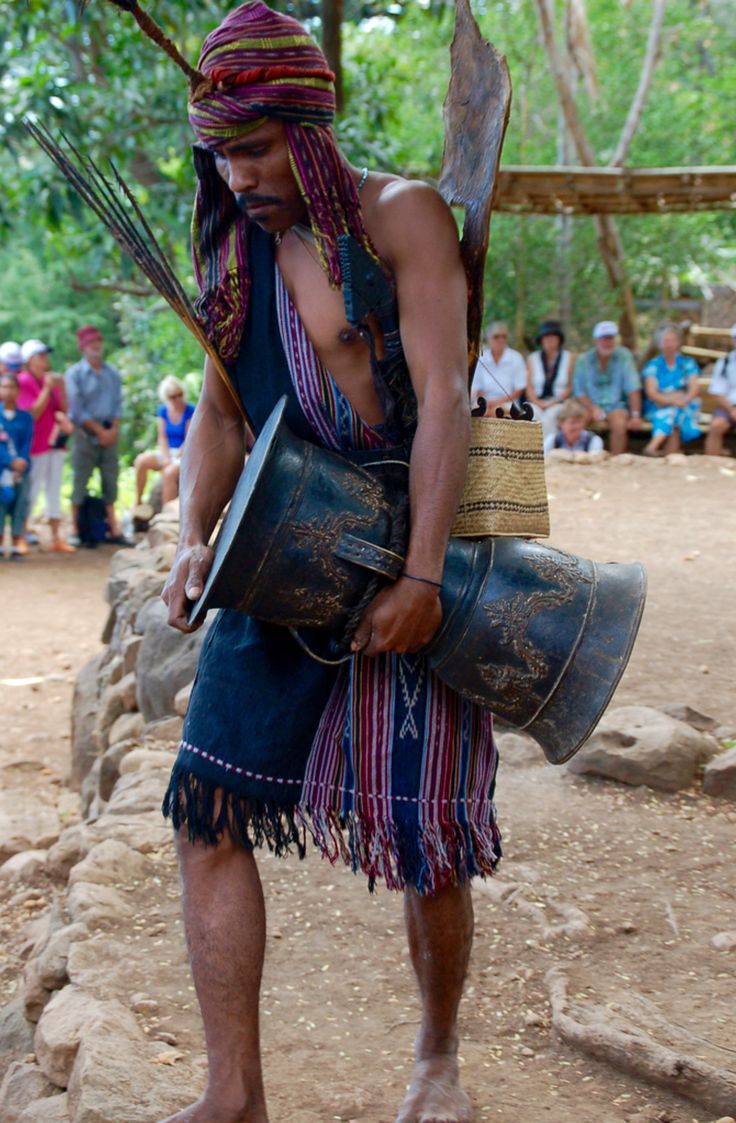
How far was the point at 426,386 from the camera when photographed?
2.25m

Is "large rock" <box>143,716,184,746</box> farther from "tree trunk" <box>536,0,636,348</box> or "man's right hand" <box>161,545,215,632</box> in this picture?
"tree trunk" <box>536,0,636,348</box>

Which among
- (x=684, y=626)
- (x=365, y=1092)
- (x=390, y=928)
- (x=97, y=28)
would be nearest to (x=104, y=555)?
(x=97, y=28)

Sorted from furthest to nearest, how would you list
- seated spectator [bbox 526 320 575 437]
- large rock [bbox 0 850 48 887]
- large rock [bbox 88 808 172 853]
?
seated spectator [bbox 526 320 575 437]
large rock [bbox 0 850 48 887]
large rock [bbox 88 808 172 853]

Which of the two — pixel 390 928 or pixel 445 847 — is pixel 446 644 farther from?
pixel 390 928

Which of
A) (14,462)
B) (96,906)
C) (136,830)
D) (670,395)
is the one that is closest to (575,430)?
(670,395)

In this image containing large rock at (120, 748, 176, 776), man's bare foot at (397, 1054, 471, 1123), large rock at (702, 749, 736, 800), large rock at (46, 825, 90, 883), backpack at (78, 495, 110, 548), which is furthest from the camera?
backpack at (78, 495, 110, 548)

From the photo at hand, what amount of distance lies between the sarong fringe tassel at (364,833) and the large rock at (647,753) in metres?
1.87

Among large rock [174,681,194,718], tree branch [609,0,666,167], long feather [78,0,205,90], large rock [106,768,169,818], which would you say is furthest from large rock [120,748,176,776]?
tree branch [609,0,666,167]

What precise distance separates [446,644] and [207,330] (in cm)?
70

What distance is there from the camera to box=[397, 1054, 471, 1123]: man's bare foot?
243 cm

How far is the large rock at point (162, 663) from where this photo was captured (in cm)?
563

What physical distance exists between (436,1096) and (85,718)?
4.82 metres

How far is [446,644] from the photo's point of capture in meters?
2.25

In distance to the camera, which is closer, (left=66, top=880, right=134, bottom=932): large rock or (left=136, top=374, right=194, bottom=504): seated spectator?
(left=66, top=880, right=134, bottom=932): large rock
